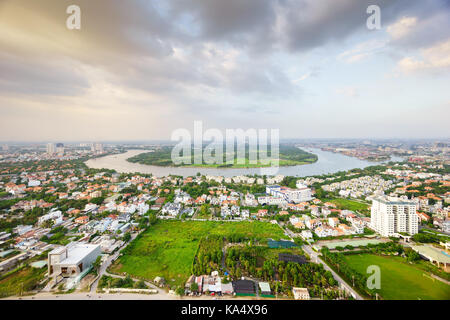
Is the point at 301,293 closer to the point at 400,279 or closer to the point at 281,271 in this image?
the point at 281,271

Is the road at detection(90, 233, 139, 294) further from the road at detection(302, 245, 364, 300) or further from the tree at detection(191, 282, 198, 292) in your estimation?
the road at detection(302, 245, 364, 300)

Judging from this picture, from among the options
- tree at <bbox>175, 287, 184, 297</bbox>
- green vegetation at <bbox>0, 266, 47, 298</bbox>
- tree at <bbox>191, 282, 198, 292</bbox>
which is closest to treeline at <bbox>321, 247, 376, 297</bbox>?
tree at <bbox>191, 282, 198, 292</bbox>

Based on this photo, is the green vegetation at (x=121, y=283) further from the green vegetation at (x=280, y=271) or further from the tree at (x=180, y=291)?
the green vegetation at (x=280, y=271)

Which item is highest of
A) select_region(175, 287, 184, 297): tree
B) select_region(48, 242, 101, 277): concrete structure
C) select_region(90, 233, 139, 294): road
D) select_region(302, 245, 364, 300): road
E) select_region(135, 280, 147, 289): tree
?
select_region(48, 242, 101, 277): concrete structure

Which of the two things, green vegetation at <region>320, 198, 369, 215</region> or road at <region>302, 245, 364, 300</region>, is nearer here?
road at <region>302, 245, 364, 300</region>

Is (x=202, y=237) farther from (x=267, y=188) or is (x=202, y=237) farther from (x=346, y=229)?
(x=267, y=188)

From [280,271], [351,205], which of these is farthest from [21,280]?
[351,205]

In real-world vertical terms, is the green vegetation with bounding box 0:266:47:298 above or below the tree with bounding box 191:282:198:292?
below
